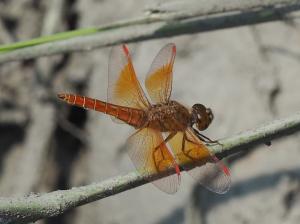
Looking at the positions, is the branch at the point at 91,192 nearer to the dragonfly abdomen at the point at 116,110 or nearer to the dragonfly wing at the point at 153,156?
the dragonfly wing at the point at 153,156

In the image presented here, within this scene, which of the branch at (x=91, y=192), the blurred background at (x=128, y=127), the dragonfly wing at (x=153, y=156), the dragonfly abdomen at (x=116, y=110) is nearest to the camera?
the branch at (x=91, y=192)

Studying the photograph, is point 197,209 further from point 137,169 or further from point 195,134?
point 137,169

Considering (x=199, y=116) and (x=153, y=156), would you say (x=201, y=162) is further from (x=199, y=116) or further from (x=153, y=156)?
(x=199, y=116)

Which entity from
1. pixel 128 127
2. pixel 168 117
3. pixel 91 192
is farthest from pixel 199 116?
pixel 128 127

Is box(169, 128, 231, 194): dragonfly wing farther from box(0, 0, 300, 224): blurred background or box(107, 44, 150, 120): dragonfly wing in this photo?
box(0, 0, 300, 224): blurred background

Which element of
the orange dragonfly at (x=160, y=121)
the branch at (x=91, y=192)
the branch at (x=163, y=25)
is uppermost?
the branch at (x=163, y=25)

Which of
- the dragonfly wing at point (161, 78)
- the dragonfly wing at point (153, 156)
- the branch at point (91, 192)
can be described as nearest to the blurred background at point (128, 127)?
the dragonfly wing at point (161, 78)
